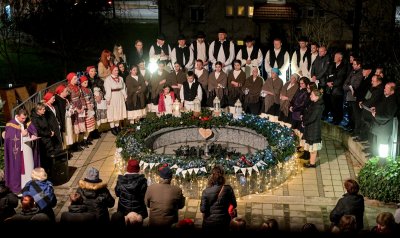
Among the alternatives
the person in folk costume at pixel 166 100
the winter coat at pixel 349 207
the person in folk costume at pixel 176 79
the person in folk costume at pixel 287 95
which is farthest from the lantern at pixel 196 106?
the winter coat at pixel 349 207

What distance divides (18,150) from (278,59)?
27.1 feet

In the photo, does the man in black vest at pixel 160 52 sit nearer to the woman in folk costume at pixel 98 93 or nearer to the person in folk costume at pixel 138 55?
the person in folk costume at pixel 138 55

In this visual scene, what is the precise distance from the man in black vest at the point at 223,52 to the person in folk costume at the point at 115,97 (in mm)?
3296

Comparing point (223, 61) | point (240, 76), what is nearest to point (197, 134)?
point (240, 76)

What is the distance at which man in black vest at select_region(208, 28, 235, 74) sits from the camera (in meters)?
18.3

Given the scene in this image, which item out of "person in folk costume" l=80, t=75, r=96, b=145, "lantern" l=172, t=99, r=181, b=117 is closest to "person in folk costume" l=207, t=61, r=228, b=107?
"lantern" l=172, t=99, r=181, b=117

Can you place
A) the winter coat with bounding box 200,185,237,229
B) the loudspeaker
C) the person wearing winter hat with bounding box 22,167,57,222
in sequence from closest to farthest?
the winter coat with bounding box 200,185,237,229
the person wearing winter hat with bounding box 22,167,57,222
the loudspeaker

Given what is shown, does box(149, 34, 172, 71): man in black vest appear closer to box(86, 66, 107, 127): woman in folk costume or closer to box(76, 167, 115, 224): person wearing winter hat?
box(86, 66, 107, 127): woman in folk costume

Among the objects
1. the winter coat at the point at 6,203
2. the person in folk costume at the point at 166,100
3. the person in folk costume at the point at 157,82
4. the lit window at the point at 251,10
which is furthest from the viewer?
the lit window at the point at 251,10

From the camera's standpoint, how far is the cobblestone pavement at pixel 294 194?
467 inches

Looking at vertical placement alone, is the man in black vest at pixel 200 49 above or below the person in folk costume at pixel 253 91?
above

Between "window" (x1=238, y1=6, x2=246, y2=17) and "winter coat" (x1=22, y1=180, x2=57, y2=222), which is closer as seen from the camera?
"winter coat" (x1=22, y1=180, x2=57, y2=222)

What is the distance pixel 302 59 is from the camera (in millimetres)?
17297

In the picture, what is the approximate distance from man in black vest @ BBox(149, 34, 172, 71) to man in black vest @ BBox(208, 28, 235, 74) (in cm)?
131
